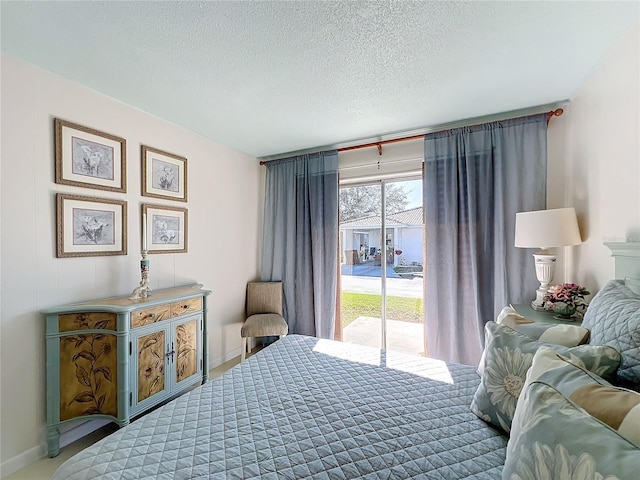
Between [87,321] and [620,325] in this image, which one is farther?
[87,321]

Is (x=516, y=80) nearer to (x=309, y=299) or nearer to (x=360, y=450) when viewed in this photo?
(x=360, y=450)

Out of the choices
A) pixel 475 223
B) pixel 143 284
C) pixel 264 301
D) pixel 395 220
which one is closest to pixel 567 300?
pixel 475 223

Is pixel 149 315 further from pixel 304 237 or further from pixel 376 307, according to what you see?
pixel 376 307

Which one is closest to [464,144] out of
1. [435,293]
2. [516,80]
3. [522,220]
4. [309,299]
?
[516,80]

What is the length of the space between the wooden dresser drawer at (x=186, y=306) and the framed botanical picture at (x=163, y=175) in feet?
3.31

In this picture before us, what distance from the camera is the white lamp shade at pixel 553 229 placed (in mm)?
1836

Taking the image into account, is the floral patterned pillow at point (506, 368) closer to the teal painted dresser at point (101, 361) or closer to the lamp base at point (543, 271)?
the lamp base at point (543, 271)

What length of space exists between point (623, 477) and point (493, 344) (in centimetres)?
73

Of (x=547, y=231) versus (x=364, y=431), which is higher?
(x=547, y=231)

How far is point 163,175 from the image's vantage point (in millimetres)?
2539

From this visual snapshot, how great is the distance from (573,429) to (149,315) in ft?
7.56

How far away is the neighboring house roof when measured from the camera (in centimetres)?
296

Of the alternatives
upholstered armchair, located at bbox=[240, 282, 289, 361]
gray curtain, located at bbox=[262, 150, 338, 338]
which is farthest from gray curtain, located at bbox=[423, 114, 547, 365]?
upholstered armchair, located at bbox=[240, 282, 289, 361]

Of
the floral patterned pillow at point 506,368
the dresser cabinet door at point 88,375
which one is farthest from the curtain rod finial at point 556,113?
the dresser cabinet door at point 88,375
